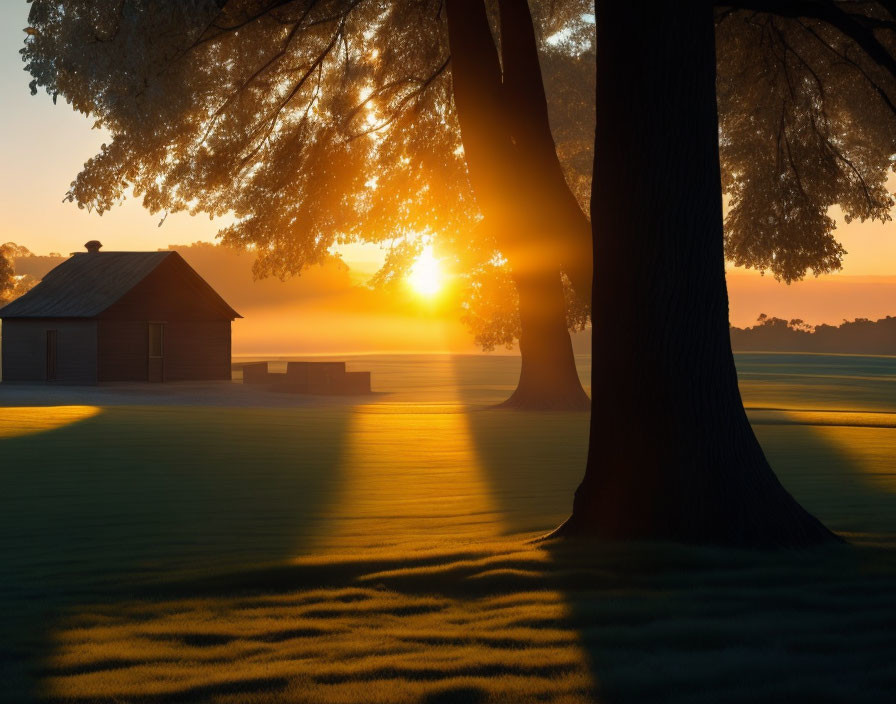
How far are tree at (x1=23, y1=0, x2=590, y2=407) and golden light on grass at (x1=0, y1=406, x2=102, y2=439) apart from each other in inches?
217

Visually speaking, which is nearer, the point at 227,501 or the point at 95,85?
the point at 227,501

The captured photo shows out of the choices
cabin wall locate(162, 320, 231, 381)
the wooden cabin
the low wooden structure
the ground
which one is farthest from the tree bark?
cabin wall locate(162, 320, 231, 381)

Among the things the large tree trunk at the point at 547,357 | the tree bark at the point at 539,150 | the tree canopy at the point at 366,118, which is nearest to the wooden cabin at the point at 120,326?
the tree canopy at the point at 366,118

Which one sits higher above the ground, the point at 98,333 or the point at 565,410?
the point at 98,333

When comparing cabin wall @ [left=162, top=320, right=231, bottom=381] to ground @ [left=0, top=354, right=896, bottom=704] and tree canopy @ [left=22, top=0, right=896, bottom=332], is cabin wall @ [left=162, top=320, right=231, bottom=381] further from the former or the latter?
ground @ [left=0, top=354, right=896, bottom=704]

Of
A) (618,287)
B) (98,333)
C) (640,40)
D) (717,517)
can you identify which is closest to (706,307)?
(618,287)

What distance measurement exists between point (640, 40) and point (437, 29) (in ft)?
47.5

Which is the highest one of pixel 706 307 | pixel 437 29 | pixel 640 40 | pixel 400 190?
pixel 437 29

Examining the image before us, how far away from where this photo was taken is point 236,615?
705 centimetres

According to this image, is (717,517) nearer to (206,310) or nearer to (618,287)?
(618,287)

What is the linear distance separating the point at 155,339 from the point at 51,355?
4.42 metres

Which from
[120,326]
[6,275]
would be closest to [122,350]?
[120,326]

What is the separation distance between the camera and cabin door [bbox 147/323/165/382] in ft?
155

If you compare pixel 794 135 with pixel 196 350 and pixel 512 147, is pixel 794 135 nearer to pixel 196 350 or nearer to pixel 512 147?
pixel 512 147
